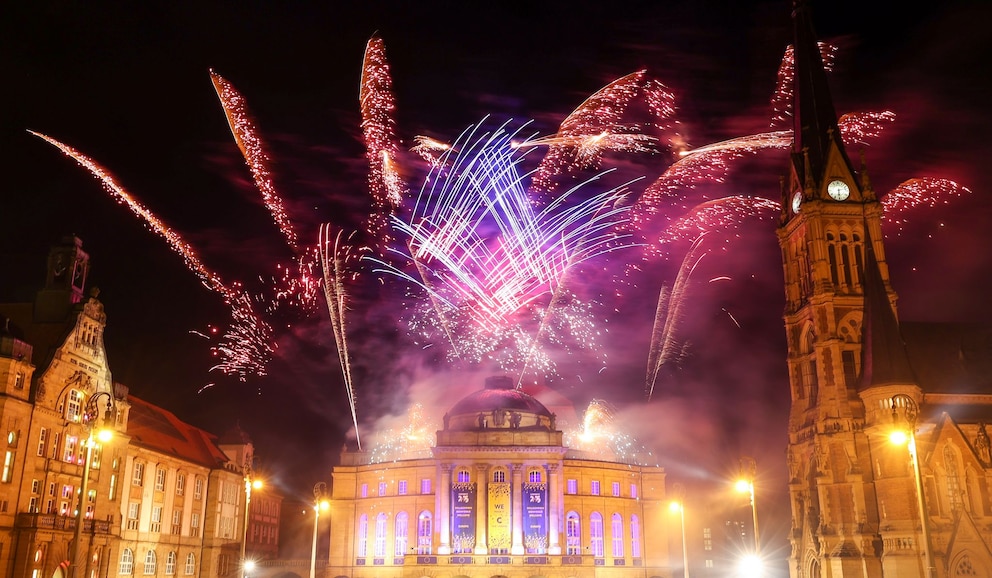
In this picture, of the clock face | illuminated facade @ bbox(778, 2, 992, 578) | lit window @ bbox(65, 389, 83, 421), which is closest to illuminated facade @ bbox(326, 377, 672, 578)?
illuminated facade @ bbox(778, 2, 992, 578)

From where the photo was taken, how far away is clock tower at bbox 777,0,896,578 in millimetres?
57656

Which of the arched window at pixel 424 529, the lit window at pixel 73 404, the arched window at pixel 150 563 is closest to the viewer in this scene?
the lit window at pixel 73 404

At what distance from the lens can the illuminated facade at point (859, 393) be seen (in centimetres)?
5475

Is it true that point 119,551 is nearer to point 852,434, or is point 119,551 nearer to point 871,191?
point 852,434

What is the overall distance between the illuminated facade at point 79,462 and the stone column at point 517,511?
31.1m

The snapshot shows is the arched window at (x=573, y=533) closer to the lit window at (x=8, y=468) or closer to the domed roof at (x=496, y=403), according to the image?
the domed roof at (x=496, y=403)

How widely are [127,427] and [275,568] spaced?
33.0 meters

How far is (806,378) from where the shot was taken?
6538 cm

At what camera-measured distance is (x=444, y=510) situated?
90.1m

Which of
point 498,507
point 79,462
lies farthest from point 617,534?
point 79,462

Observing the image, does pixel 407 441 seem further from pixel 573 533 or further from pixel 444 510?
pixel 573 533

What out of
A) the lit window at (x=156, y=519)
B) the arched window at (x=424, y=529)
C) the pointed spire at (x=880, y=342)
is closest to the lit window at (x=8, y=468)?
the lit window at (x=156, y=519)

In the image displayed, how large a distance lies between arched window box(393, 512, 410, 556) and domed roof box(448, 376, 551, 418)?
13521mm

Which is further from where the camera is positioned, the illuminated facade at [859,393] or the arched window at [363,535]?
the arched window at [363,535]
